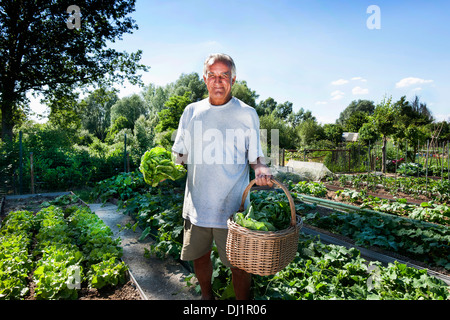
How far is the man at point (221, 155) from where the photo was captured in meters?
1.80

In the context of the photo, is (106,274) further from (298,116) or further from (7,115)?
(298,116)

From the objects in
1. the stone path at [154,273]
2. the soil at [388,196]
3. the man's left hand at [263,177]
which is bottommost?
the soil at [388,196]

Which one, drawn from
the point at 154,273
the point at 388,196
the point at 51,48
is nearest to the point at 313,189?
the point at 388,196

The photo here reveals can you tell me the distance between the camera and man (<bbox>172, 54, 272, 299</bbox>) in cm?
180

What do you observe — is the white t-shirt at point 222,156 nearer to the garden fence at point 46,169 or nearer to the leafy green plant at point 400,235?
the leafy green plant at point 400,235

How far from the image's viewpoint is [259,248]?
1.49 m

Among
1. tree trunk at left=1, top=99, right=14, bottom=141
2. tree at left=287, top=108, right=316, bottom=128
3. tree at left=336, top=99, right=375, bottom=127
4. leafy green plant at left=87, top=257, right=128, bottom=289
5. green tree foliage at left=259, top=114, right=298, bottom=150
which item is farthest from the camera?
tree at left=336, top=99, right=375, bottom=127

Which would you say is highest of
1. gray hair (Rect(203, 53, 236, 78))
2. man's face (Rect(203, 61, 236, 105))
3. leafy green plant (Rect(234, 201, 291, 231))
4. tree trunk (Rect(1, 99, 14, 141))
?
tree trunk (Rect(1, 99, 14, 141))

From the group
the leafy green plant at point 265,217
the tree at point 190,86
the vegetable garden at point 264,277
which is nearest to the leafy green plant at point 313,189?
the vegetable garden at point 264,277

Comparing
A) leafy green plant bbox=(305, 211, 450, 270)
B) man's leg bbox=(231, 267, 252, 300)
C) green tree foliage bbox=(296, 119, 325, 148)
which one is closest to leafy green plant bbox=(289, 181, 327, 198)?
leafy green plant bbox=(305, 211, 450, 270)

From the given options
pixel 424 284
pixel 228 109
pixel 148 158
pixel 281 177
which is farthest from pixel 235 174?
pixel 281 177

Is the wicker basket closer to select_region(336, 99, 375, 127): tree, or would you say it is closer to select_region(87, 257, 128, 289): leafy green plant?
select_region(87, 257, 128, 289): leafy green plant

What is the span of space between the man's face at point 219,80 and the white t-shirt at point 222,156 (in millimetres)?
73

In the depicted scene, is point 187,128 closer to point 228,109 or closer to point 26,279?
point 228,109
